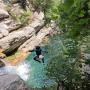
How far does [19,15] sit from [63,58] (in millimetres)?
21629

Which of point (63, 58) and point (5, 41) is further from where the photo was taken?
point (5, 41)

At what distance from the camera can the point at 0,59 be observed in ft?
82.6

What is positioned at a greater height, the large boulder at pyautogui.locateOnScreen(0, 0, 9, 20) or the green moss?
the large boulder at pyautogui.locateOnScreen(0, 0, 9, 20)

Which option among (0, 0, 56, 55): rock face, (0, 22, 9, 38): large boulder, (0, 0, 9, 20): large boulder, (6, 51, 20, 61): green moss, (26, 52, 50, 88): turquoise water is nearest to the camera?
(26, 52, 50, 88): turquoise water

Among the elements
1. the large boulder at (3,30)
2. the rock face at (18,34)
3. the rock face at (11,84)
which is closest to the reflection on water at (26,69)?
the rock face at (18,34)

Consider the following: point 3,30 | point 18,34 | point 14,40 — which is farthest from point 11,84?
point 3,30

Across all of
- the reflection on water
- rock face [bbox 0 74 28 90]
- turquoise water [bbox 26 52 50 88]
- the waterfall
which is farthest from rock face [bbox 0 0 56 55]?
rock face [bbox 0 74 28 90]

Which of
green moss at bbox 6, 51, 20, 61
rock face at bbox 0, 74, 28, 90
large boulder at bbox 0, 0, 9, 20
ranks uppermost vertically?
rock face at bbox 0, 74, 28, 90

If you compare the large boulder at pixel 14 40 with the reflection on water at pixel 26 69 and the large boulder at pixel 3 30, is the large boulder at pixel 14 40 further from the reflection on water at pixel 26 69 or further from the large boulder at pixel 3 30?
the reflection on water at pixel 26 69

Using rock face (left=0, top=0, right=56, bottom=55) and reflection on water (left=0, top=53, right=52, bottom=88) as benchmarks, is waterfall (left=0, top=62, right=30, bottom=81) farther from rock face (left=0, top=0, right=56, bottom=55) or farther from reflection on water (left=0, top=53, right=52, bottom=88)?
rock face (left=0, top=0, right=56, bottom=55)

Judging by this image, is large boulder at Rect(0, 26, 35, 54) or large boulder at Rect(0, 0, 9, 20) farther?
large boulder at Rect(0, 0, 9, 20)

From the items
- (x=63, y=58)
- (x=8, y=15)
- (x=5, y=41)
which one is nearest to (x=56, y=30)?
(x=8, y=15)

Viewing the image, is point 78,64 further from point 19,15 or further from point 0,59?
point 19,15

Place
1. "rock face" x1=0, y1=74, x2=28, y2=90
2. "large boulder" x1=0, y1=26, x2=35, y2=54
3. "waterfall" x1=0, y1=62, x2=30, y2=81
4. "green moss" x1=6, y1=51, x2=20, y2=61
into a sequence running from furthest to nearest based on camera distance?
"large boulder" x1=0, y1=26, x2=35, y2=54 → "green moss" x1=6, y1=51, x2=20, y2=61 → "waterfall" x1=0, y1=62, x2=30, y2=81 → "rock face" x1=0, y1=74, x2=28, y2=90
